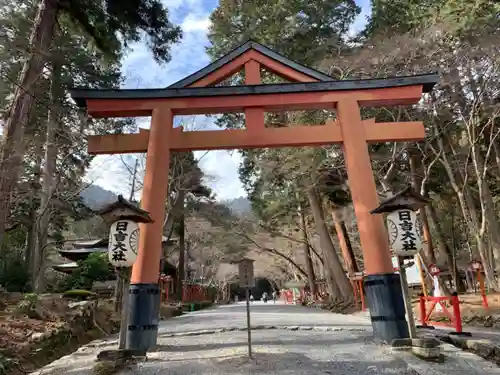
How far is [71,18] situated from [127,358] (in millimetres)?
8477

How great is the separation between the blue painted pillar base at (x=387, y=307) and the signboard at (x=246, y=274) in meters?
2.00

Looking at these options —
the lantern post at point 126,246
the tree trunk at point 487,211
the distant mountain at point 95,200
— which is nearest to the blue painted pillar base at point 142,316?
the lantern post at point 126,246

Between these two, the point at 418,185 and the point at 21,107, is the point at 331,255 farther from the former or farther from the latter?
the point at 21,107

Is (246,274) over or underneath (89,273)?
underneath

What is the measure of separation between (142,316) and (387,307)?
388 cm

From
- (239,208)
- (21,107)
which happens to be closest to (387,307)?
(21,107)

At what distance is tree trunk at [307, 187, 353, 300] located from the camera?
55.8ft

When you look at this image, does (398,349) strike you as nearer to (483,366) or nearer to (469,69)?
(483,366)

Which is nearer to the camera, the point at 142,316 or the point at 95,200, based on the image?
the point at 142,316

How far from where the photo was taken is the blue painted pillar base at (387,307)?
18.8 ft

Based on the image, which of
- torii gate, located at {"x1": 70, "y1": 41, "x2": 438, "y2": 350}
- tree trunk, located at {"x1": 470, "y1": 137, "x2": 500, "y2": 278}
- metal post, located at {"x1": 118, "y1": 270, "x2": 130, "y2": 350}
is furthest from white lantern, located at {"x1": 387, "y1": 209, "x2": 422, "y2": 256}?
tree trunk, located at {"x1": 470, "y1": 137, "x2": 500, "y2": 278}

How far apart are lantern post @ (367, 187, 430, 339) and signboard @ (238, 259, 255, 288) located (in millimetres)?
2257

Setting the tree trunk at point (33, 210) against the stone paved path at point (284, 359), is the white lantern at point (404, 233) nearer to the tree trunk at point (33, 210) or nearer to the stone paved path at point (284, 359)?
the stone paved path at point (284, 359)

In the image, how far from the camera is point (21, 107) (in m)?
7.55
